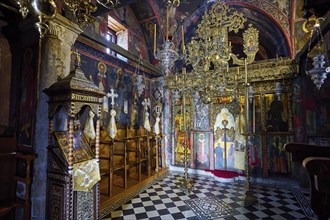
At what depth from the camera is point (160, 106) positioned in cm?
768

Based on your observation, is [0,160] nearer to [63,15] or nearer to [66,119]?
[66,119]

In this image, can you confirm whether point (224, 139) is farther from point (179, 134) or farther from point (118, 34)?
point (118, 34)

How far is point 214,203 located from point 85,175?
133 inches

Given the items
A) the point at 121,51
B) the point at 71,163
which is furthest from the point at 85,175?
the point at 121,51

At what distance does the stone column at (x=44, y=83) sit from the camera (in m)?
3.15

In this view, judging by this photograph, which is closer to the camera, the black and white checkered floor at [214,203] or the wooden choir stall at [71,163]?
the wooden choir stall at [71,163]

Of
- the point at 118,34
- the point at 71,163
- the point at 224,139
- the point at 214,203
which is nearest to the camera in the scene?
the point at 71,163

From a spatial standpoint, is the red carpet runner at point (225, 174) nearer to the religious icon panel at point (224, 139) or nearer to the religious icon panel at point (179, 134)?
the religious icon panel at point (224, 139)

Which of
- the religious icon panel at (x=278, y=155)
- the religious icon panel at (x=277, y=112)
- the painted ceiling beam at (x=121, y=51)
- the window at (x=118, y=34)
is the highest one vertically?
the window at (x=118, y=34)

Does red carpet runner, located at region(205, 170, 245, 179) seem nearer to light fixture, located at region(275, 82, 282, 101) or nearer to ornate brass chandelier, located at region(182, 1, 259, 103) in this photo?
light fixture, located at region(275, 82, 282, 101)

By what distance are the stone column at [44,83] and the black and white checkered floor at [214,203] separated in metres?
1.51

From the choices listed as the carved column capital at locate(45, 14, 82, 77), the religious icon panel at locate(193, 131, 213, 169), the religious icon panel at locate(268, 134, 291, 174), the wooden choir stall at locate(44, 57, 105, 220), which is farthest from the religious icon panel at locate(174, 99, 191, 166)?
the carved column capital at locate(45, 14, 82, 77)

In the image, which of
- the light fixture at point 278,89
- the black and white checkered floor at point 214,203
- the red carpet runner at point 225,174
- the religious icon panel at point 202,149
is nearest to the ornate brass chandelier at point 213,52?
the light fixture at point 278,89

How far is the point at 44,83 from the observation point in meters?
3.29
